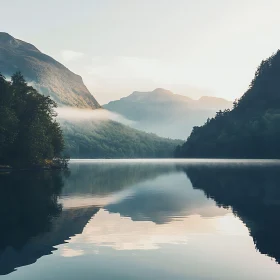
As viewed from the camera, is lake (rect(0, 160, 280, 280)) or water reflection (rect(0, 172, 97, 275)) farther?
water reflection (rect(0, 172, 97, 275))

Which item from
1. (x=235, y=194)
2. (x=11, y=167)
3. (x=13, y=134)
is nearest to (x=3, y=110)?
(x=13, y=134)

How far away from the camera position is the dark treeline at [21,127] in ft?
324

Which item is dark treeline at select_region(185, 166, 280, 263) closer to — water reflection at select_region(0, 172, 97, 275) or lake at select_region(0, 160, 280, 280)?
lake at select_region(0, 160, 280, 280)

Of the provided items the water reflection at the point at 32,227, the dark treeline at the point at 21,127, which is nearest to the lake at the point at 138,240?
the water reflection at the point at 32,227

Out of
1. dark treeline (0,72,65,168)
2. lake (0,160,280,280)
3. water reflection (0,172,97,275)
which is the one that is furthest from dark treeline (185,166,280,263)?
dark treeline (0,72,65,168)

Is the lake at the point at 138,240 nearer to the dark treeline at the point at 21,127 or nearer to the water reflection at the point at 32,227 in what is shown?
the water reflection at the point at 32,227

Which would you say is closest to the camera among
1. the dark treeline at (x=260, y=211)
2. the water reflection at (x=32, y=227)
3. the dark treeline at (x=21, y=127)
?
the water reflection at (x=32, y=227)

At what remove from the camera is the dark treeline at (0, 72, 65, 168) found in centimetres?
9875

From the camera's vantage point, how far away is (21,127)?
108875 millimetres

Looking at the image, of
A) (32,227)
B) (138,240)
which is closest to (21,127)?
(32,227)

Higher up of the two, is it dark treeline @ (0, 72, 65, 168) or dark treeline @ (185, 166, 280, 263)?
dark treeline @ (0, 72, 65, 168)

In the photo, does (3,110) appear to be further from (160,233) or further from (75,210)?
(160,233)

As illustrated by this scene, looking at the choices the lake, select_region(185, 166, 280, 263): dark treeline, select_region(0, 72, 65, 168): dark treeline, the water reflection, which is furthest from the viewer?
select_region(0, 72, 65, 168): dark treeline

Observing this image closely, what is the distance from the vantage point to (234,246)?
75.3ft
